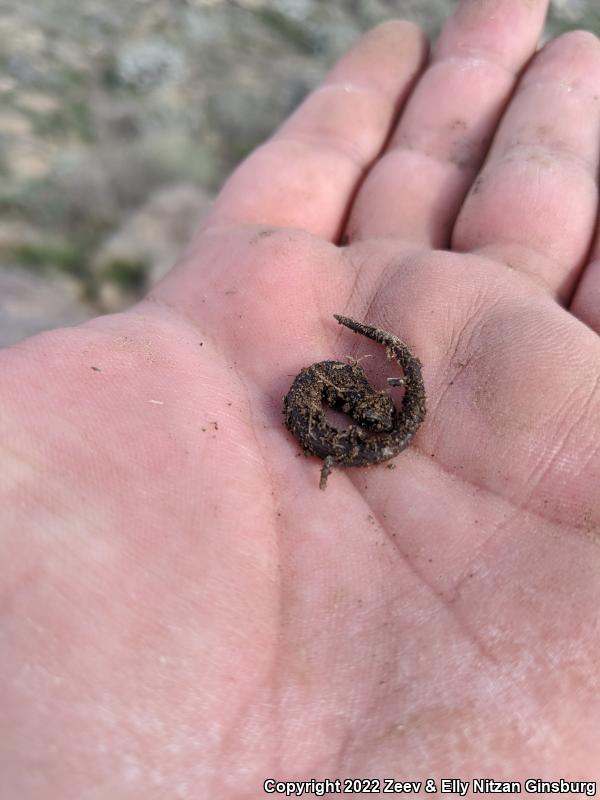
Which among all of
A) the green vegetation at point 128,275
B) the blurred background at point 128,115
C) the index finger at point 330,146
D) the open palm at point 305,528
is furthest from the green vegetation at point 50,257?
the open palm at point 305,528

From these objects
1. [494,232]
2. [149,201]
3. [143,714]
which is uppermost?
[494,232]

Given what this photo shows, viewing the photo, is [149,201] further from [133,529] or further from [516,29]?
[133,529]

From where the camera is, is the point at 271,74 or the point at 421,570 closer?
the point at 421,570

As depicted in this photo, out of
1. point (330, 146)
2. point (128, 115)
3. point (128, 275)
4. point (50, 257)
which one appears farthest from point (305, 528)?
point (128, 115)

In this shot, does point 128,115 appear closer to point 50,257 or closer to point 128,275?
point 50,257

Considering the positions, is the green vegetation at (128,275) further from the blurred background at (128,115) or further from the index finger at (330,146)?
the index finger at (330,146)

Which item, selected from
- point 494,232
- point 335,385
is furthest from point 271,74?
point 335,385
